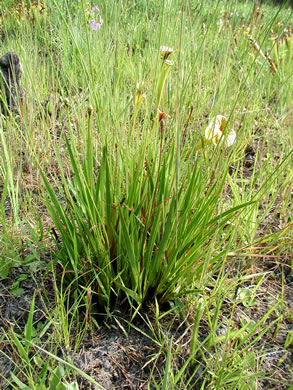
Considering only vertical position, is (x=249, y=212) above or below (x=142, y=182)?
below

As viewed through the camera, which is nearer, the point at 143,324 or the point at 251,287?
the point at 143,324

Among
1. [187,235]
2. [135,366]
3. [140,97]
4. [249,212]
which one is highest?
[140,97]

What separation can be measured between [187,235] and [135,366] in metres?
0.33

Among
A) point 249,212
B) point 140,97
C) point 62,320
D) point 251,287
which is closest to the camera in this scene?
point 62,320

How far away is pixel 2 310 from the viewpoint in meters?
0.83

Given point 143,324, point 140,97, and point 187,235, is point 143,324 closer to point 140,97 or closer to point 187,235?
point 187,235

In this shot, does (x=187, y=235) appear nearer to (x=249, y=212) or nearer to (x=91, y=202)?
(x=91, y=202)

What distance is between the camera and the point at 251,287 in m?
0.94

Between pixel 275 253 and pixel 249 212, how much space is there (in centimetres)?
16

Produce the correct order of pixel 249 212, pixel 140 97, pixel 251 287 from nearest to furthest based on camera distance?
pixel 140 97
pixel 251 287
pixel 249 212

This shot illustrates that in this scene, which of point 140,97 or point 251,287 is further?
point 251,287

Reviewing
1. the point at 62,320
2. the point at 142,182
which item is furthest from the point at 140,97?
the point at 62,320

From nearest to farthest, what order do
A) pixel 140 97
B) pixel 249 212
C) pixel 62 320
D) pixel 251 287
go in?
pixel 62 320, pixel 140 97, pixel 251 287, pixel 249 212

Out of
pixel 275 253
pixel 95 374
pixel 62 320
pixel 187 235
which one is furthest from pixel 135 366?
pixel 275 253
